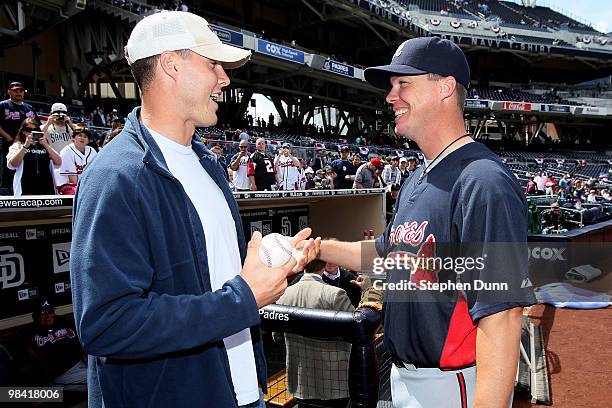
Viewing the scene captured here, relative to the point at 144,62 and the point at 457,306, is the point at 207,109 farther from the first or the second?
the point at 457,306

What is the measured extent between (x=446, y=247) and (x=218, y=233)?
0.77 m

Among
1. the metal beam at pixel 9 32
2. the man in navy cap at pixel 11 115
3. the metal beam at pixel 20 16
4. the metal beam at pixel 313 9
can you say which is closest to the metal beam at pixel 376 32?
the metal beam at pixel 313 9

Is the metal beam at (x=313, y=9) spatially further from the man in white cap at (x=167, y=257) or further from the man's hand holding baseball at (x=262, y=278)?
the man's hand holding baseball at (x=262, y=278)

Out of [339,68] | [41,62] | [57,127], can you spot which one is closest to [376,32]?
[339,68]

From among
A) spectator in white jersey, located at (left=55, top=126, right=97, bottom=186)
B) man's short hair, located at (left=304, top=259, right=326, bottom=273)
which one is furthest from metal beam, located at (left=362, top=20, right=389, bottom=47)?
man's short hair, located at (left=304, top=259, right=326, bottom=273)

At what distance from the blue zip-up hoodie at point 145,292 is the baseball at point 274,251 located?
0.40ft

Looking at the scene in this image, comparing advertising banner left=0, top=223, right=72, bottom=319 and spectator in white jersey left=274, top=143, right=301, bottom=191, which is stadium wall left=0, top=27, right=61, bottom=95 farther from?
advertising banner left=0, top=223, right=72, bottom=319

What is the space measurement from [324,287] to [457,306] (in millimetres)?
2296

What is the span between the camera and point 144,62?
1523 mm

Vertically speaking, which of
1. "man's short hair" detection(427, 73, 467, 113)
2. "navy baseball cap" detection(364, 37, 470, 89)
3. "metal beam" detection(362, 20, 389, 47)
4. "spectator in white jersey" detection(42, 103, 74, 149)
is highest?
"metal beam" detection(362, 20, 389, 47)

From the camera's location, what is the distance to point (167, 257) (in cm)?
135

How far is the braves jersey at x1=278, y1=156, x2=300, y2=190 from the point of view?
36.6 feet

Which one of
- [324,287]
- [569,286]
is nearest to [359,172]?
[569,286]

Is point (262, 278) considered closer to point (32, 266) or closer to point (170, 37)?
point (170, 37)
